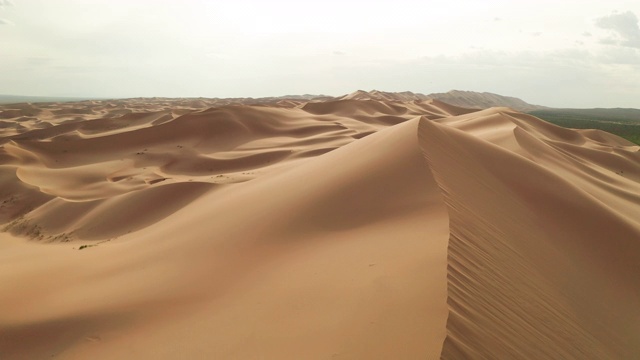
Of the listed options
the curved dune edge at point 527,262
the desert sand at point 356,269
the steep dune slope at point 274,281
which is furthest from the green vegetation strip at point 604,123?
the steep dune slope at point 274,281

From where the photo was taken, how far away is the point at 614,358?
13.9ft

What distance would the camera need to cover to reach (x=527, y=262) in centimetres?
520

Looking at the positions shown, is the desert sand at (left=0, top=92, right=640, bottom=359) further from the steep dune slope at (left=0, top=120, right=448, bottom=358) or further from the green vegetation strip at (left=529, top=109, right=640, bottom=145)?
the green vegetation strip at (left=529, top=109, right=640, bottom=145)

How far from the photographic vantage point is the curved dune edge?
3.53 m

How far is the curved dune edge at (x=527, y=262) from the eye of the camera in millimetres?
3527

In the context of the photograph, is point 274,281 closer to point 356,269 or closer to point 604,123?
point 356,269

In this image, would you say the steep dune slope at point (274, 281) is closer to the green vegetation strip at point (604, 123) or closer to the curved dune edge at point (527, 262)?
the curved dune edge at point (527, 262)

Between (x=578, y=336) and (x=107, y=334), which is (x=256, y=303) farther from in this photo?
(x=578, y=336)

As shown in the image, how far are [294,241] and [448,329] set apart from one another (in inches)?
117

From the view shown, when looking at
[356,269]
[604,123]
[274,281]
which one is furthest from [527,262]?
[604,123]

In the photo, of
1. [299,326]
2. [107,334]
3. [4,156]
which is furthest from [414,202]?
[4,156]

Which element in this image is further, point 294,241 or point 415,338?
point 294,241

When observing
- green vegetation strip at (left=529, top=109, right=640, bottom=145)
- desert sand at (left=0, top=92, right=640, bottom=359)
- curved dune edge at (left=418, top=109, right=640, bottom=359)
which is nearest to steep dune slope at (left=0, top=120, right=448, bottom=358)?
desert sand at (left=0, top=92, right=640, bottom=359)

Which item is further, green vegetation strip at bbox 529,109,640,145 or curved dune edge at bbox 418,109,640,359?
green vegetation strip at bbox 529,109,640,145
